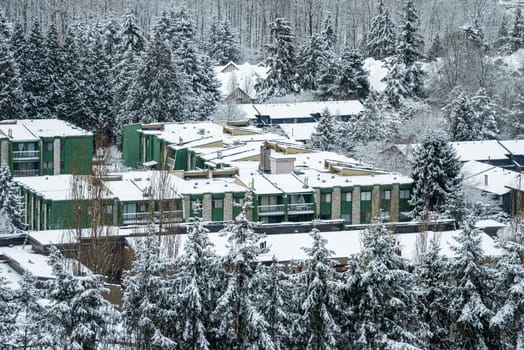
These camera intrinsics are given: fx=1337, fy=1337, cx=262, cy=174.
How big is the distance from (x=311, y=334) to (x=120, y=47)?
46425 millimetres

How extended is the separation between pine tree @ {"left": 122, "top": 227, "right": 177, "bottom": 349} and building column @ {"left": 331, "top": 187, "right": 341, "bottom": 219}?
22795 millimetres

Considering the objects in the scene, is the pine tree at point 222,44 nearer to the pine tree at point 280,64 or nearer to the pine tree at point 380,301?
the pine tree at point 280,64

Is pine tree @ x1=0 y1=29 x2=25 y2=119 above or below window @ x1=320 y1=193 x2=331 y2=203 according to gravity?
above

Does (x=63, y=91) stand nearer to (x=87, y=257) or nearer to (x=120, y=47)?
(x=120, y=47)

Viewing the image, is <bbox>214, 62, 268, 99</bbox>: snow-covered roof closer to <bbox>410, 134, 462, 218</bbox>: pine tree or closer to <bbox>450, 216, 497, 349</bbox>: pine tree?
<bbox>410, 134, 462, 218</bbox>: pine tree

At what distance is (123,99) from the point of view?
69.2 m

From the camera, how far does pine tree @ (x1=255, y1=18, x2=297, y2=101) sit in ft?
263

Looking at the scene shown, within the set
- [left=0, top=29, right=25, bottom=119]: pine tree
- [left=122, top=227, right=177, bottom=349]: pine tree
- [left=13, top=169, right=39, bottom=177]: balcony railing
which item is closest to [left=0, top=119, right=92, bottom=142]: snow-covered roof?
[left=13, top=169, right=39, bottom=177]: balcony railing

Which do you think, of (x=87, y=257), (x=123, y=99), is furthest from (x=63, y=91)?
(x=87, y=257)

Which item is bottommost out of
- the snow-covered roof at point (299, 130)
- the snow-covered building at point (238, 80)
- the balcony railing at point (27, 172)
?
the balcony railing at point (27, 172)

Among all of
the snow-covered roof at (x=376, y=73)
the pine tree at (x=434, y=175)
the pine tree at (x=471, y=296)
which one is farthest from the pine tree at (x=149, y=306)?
the snow-covered roof at (x=376, y=73)

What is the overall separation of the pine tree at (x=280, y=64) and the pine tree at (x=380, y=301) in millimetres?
49240

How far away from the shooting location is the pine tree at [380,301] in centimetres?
3061

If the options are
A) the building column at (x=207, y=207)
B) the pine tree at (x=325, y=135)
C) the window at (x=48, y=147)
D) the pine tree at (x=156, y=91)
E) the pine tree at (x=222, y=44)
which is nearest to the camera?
the building column at (x=207, y=207)
